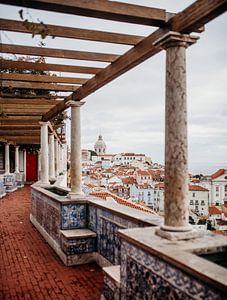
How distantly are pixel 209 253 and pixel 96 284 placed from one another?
2509 mm

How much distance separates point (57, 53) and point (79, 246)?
10.6 feet

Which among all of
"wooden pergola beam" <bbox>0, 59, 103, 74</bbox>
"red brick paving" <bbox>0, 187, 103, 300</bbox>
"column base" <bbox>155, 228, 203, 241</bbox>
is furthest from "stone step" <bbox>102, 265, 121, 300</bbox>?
"wooden pergola beam" <bbox>0, 59, 103, 74</bbox>

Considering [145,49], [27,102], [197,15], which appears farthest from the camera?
[27,102]

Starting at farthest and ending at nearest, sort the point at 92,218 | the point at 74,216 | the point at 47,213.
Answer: the point at 47,213
the point at 74,216
the point at 92,218

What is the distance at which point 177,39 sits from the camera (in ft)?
10.6

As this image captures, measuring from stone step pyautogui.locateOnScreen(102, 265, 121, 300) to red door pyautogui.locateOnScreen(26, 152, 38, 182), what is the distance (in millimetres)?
22278

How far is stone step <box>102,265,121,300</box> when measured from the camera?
3629mm

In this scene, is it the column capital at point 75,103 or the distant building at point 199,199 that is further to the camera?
the distant building at point 199,199

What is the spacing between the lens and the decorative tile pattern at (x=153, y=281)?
2.34 meters

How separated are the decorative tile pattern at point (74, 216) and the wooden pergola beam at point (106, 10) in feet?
13.3

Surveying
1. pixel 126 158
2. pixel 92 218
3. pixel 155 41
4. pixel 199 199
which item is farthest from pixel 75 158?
pixel 126 158

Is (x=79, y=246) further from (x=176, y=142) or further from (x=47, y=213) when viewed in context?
(x=176, y=142)

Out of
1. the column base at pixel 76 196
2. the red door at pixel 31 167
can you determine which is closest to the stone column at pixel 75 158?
the column base at pixel 76 196

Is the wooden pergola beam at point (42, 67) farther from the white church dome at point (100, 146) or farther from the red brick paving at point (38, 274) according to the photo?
the white church dome at point (100, 146)
